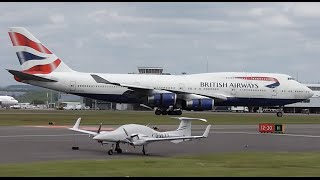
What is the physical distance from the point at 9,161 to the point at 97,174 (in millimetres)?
6505

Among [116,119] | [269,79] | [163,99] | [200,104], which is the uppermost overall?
[269,79]

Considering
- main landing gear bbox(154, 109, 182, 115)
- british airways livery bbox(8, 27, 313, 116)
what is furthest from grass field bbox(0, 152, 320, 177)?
main landing gear bbox(154, 109, 182, 115)

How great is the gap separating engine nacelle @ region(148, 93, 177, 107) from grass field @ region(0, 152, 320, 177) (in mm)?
48161

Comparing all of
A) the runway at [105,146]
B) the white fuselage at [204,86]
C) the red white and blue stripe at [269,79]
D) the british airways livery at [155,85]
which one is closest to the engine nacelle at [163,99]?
the british airways livery at [155,85]

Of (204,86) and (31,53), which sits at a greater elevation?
(31,53)

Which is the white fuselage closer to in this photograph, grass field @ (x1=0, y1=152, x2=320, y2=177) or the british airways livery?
the british airways livery

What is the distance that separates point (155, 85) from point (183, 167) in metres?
58.6

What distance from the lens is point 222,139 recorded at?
40938mm

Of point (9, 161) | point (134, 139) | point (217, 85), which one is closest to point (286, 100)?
point (217, 85)

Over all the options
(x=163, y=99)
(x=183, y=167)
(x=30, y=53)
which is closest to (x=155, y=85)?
(x=163, y=99)

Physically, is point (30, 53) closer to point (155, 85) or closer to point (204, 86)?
point (155, 85)

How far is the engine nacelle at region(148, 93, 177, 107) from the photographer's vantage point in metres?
77.4

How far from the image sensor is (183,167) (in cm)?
2353

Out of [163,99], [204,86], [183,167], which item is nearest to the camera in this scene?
[183,167]
